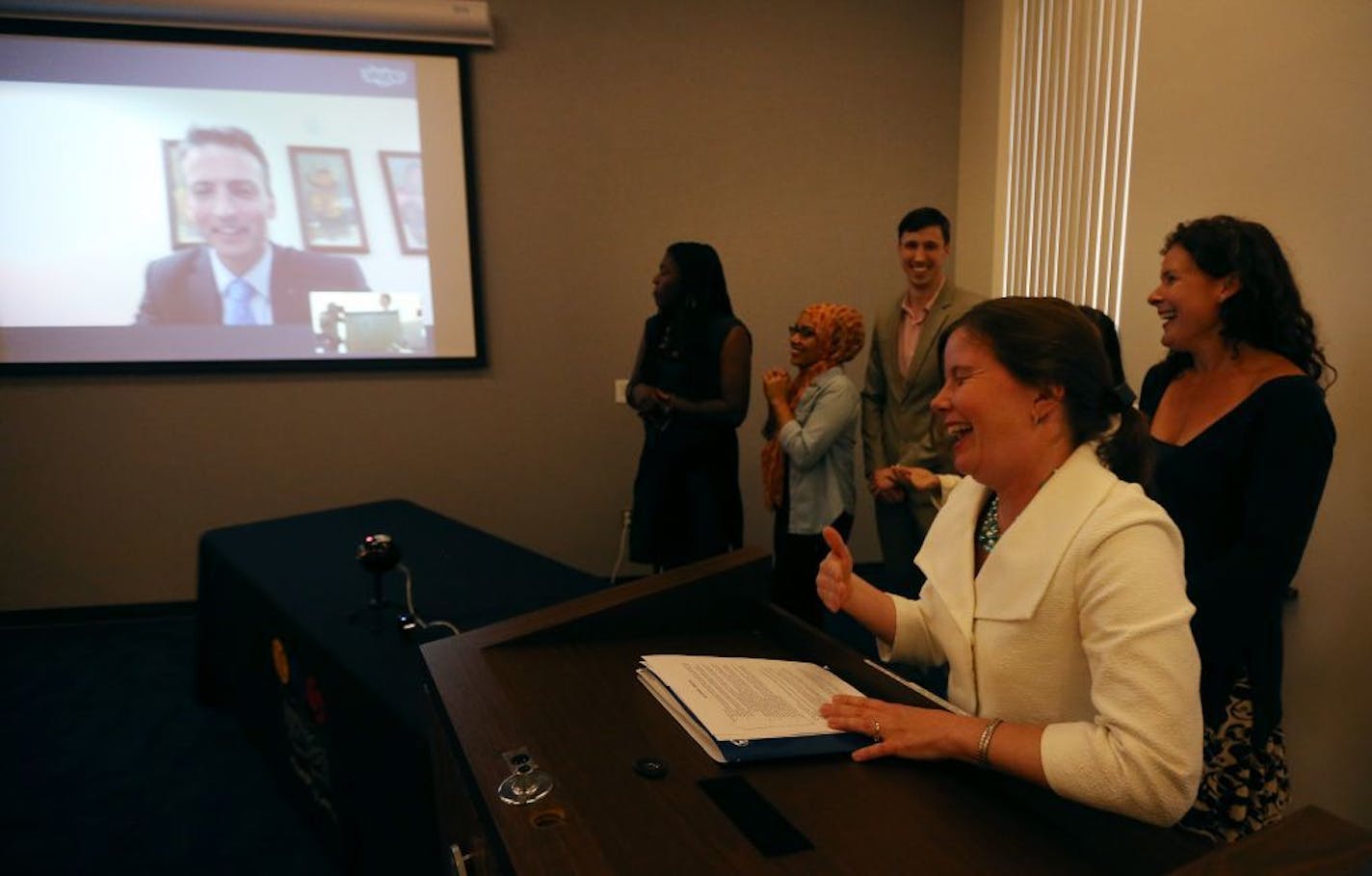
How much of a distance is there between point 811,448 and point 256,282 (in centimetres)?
260

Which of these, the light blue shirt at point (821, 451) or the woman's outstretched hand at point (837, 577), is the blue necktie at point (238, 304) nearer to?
the light blue shirt at point (821, 451)

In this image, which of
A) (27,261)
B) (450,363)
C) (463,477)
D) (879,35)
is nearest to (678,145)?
(879,35)

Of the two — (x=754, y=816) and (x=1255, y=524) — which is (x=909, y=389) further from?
(x=754, y=816)

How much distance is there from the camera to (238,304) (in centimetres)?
356

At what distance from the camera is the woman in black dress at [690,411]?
2.73 meters

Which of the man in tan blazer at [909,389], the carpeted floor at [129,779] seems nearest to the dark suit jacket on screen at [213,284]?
the carpeted floor at [129,779]

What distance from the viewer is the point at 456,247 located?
3691 mm

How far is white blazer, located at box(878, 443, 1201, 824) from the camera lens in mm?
760

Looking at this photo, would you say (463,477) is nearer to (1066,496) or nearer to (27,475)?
(27,475)

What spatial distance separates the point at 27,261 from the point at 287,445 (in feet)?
4.02

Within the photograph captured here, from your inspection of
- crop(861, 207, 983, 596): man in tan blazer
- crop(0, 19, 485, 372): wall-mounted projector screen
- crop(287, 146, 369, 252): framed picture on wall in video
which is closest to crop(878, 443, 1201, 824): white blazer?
crop(861, 207, 983, 596): man in tan blazer

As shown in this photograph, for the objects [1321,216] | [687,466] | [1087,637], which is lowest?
[687,466]

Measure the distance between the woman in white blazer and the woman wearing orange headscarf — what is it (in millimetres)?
1297

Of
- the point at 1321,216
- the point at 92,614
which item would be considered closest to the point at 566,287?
the point at 92,614
